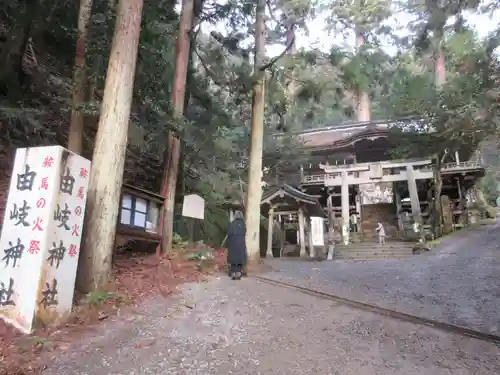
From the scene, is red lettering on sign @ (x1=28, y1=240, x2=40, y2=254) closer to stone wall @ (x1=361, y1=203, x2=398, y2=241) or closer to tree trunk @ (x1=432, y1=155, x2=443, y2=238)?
tree trunk @ (x1=432, y1=155, x2=443, y2=238)

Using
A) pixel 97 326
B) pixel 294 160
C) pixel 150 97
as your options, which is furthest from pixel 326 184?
pixel 97 326

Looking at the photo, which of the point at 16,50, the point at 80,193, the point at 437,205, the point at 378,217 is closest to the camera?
the point at 80,193

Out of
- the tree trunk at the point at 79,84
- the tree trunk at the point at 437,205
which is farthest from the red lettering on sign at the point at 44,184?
the tree trunk at the point at 437,205

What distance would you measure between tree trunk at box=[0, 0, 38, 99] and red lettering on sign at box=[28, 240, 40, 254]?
5545 millimetres

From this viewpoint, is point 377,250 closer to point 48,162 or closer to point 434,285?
point 434,285

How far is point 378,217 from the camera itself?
73.4ft

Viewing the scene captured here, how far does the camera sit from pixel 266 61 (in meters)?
10.6

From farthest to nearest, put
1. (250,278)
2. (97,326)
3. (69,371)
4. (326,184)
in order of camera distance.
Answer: (326,184) → (250,278) → (97,326) → (69,371)

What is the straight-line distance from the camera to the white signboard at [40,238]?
14.1 ft

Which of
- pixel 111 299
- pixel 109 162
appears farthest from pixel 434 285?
pixel 109 162

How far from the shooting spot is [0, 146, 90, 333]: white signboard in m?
4.29

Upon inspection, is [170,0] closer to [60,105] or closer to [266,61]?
[266,61]

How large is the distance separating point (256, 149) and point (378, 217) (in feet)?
47.9

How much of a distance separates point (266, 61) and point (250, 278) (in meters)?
6.07
